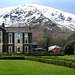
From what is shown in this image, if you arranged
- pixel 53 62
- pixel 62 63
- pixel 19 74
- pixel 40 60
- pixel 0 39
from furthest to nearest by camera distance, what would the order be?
pixel 0 39
pixel 40 60
pixel 53 62
pixel 62 63
pixel 19 74

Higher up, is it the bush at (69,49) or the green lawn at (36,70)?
the bush at (69,49)

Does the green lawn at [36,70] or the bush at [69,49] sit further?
the bush at [69,49]

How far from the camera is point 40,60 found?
130 feet

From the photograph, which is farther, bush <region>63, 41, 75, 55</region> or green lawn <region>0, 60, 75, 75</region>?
bush <region>63, 41, 75, 55</region>

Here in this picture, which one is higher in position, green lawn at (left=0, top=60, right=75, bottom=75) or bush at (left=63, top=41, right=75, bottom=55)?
bush at (left=63, top=41, right=75, bottom=55)

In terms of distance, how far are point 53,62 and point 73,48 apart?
41223 mm

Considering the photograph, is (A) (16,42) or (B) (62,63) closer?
(B) (62,63)

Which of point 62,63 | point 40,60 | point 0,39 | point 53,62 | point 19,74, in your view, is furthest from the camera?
point 0,39

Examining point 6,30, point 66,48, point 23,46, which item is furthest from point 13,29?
point 66,48

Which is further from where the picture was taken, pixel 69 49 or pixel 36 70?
pixel 69 49

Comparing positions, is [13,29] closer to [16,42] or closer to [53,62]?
[16,42]

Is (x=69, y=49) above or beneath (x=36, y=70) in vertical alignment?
above

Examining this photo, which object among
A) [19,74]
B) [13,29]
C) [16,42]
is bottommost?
[19,74]

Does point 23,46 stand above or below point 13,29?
below
